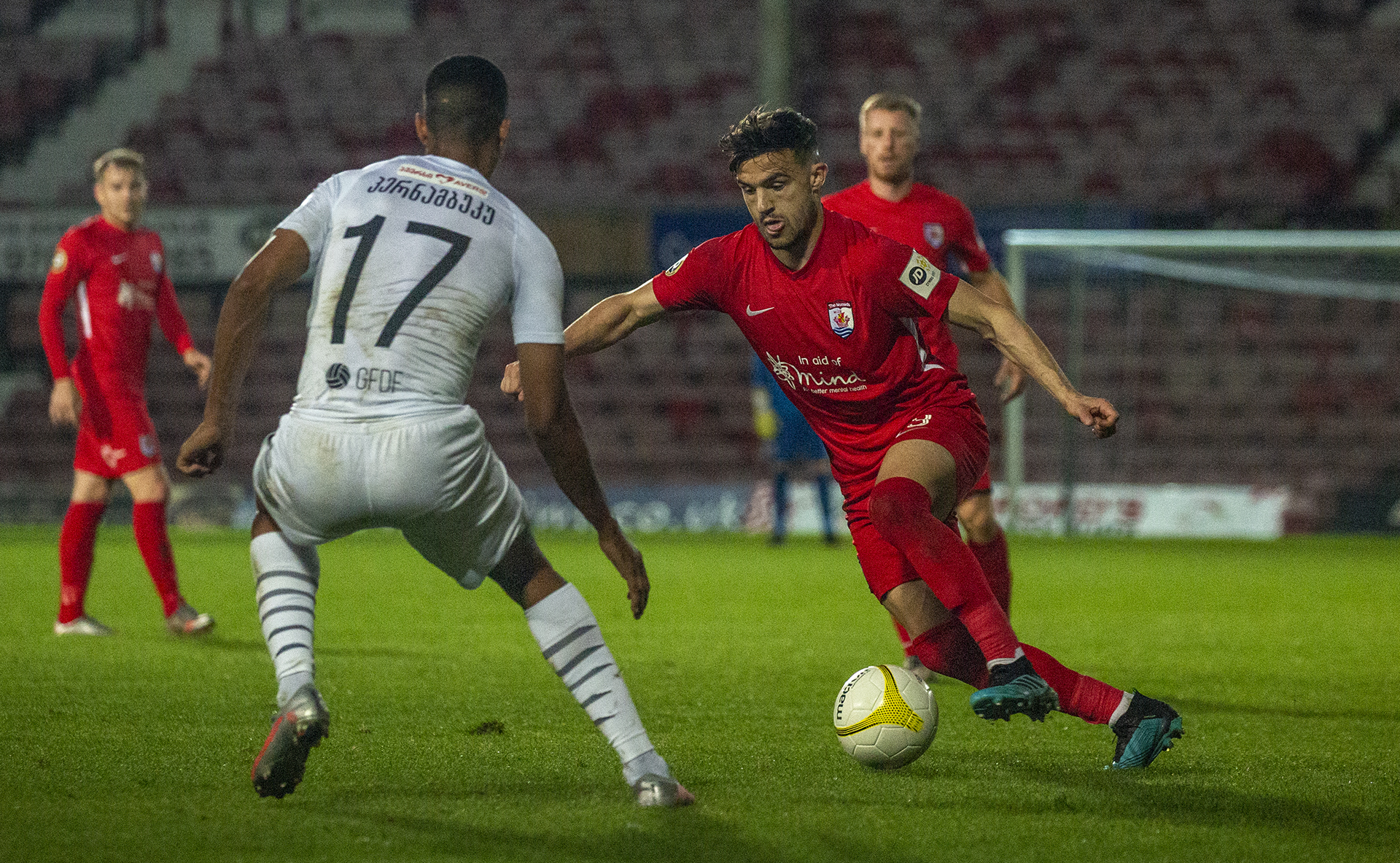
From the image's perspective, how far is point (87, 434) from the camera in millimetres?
7523

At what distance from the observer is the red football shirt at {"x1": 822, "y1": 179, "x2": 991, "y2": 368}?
5922mm

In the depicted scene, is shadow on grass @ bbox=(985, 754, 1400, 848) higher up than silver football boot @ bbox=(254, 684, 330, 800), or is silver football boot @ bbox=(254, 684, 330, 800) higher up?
silver football boot @ bbox=(254, 684, 330, 800)

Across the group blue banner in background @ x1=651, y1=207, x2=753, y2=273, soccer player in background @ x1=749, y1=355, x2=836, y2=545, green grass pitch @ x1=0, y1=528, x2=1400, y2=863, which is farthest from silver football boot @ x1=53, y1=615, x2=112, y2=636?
blue banner in background @ x1=651, y1=207, x2=753, y2=273

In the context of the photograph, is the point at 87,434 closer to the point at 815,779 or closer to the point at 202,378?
the point at 202,378

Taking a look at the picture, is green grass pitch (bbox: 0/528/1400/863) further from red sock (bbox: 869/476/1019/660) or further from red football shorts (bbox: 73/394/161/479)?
red football shorts (bbox: 73/394/161/479)

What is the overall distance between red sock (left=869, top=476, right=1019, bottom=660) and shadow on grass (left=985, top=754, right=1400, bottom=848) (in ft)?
1.44

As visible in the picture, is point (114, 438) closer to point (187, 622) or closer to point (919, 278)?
point (187, 622)

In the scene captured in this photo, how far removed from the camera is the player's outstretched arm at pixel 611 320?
14.8 ft

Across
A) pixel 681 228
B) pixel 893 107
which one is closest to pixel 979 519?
pixel 893 107

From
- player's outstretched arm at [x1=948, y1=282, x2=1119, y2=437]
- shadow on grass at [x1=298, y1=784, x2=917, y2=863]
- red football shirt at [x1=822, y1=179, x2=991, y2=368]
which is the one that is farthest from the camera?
red football shirt at [x1=822, y1=179, x2=991, y2=368]

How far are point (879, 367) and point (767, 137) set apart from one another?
0.68 metres

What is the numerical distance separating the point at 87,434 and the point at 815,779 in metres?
4.60

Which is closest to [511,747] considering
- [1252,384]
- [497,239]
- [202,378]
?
[497,239]

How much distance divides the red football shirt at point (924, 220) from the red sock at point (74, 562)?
12.2 feet
